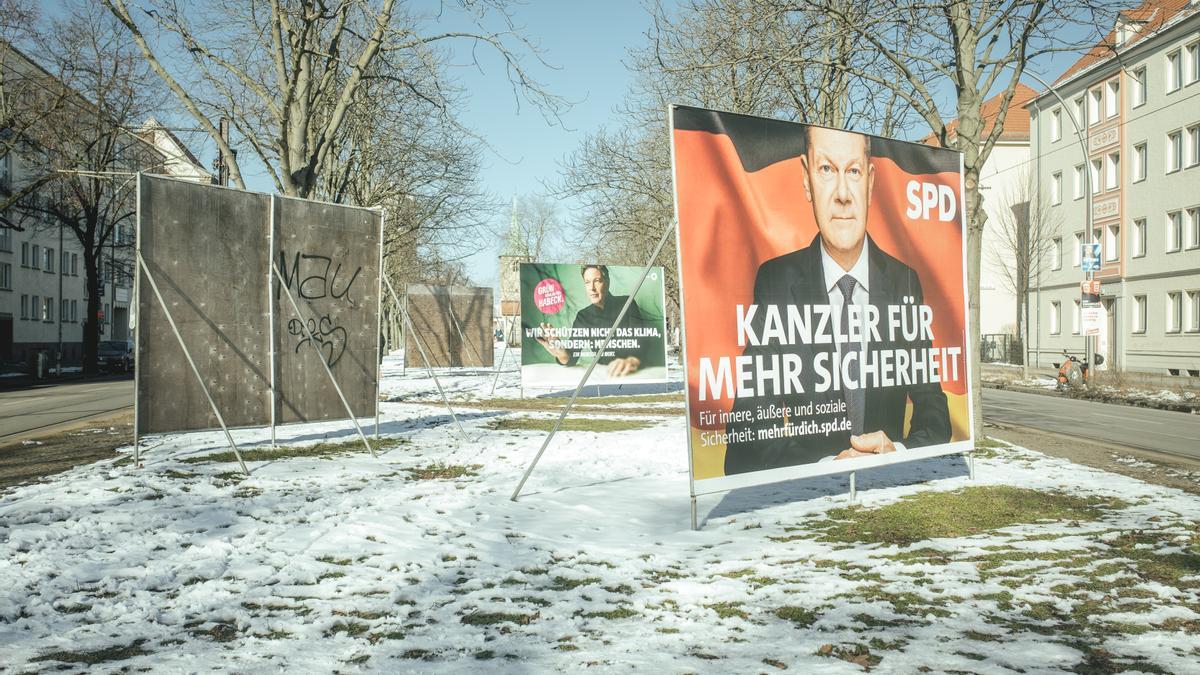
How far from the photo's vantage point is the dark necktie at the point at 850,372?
23.9ft

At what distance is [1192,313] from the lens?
31.9 m

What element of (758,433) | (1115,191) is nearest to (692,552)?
(758,433)

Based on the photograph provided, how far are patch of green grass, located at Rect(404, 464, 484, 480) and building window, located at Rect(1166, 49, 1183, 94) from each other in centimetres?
3443

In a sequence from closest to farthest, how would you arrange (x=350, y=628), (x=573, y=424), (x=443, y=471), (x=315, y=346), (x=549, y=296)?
(x=350, y=628) < (x=443, y=471) < (x=315, y=346) < (x=573, y=424) < (x=549, y=296)

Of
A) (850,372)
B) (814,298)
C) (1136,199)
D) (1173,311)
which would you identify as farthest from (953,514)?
(1136,199)

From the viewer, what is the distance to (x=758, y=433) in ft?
21.9

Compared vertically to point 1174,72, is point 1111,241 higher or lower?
lower

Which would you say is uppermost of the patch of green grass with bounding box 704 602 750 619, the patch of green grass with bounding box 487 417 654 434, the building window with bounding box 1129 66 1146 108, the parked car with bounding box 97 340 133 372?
the building window with bounding box 1129 66 1146 108

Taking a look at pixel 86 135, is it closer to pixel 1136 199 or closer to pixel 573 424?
pixel 573 424

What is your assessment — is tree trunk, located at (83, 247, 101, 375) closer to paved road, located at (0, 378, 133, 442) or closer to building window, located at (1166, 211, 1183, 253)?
paved road, located at (0, 378, 133, 442)

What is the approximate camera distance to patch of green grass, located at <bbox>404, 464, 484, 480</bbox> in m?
8.89

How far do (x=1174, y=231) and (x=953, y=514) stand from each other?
3322 cm

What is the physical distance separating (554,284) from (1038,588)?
16692 millimetres

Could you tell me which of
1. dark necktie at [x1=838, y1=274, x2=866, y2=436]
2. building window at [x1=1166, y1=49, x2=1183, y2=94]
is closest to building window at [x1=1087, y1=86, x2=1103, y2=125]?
building window at [x1=1166, y1=49, x2=1183, y2=94]
